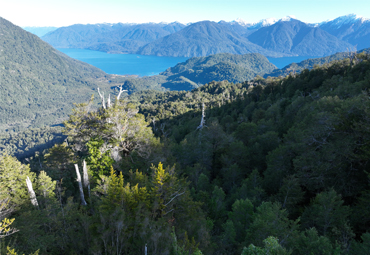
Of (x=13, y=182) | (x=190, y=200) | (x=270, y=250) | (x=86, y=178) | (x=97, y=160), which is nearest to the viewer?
(x=270, y=250)

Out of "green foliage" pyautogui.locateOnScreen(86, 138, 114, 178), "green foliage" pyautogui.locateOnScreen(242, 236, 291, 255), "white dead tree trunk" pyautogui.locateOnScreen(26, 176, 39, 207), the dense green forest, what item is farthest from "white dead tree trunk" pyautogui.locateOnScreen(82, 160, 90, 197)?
"green foliage" pyautogui.locateOnScreen(242, 236, 291, 255)

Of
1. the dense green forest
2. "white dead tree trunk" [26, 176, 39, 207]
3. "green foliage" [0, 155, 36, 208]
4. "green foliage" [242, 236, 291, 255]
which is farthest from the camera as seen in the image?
"white dead tree trunk" [26, 176, 39, 207]

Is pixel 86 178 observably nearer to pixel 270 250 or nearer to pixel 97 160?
pixel 97 160

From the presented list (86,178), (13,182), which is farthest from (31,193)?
(86,178)

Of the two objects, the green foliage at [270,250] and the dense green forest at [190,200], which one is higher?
the green foliage at [270,250]

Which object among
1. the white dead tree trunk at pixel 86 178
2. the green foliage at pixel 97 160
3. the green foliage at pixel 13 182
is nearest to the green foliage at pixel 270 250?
the green foliage at pixel 97 160

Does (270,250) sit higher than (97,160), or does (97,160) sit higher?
(270,250)

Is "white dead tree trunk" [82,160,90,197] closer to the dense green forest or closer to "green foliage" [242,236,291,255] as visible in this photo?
the dense green forest

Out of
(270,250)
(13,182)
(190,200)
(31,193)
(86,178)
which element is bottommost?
(31,193)

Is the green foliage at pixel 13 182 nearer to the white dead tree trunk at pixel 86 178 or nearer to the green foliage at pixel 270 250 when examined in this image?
the white dead tree trunk at pixel 86 178

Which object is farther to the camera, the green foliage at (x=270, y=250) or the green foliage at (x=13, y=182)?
the green foliage at (x=13, y=182)

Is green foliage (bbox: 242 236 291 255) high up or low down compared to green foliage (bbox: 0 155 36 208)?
up

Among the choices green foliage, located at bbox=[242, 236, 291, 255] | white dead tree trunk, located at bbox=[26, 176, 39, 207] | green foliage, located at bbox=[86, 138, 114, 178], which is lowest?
white dead tree trunk, located at bbox=[26, 176, 39, 207]

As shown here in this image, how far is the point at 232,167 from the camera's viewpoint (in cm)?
2747
